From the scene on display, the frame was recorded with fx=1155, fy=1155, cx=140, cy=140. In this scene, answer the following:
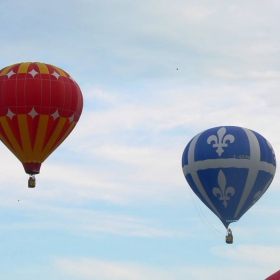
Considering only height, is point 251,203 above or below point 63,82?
below

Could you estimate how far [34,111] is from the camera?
180 feet

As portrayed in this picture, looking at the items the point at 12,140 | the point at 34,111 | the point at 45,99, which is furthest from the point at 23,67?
the point at 12,140

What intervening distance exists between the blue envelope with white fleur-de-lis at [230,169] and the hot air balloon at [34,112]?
697cm

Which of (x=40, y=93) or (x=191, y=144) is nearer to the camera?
(x=40, y=93)

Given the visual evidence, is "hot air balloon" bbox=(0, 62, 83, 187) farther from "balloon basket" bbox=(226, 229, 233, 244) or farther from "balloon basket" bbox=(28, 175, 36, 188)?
"balloon basket" bbox=(226, 229, 233, 244)

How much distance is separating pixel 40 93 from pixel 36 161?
10.8ft

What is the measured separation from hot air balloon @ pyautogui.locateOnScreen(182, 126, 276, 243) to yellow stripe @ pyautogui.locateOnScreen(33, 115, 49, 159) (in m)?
7.88

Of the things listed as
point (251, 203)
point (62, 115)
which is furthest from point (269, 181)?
point (62, 115)

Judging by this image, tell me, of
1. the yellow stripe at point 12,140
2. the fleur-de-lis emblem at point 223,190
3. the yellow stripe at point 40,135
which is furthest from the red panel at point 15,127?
the fleur-de-lis emblem at point 223,190

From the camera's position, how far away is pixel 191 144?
58656 millimetres

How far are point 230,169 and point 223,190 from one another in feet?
3.59

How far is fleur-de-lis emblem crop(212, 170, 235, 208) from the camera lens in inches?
2243

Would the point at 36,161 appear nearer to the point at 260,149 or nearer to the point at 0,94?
the point at 0,94

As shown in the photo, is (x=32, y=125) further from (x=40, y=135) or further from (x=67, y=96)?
(x=67, y=96)
